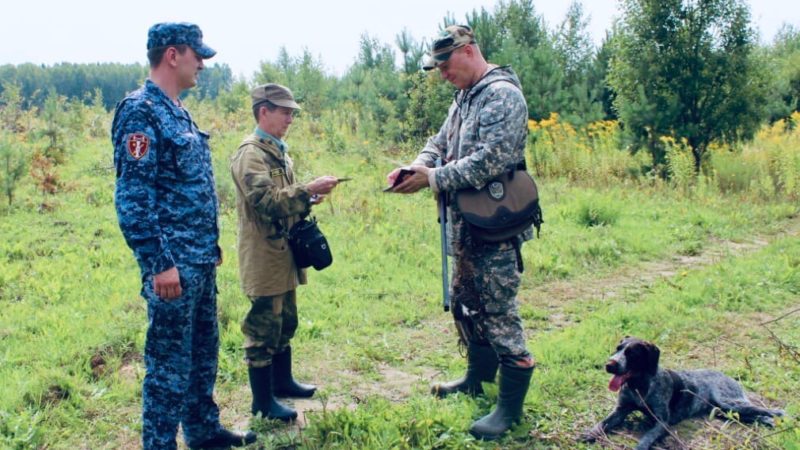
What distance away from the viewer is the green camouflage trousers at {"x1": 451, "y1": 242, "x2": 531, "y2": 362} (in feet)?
11.7

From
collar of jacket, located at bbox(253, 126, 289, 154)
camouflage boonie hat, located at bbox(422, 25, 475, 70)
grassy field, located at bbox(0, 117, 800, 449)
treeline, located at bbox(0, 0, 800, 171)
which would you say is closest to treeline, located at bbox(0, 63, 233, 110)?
treeline, located at bbox(0, 0, 800, 171)

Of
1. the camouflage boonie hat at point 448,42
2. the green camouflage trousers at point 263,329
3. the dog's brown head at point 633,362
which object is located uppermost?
the camouflage boonie hat at point 448,42

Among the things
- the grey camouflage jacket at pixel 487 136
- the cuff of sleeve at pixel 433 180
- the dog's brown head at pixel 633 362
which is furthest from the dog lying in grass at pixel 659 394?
the cuff of sleeve at pixel 433 180

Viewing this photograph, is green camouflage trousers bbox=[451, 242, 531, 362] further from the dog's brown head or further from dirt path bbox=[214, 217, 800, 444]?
dirt path bbox=[214, 217, 800, 444]

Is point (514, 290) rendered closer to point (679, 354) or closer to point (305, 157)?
point (679, 354)

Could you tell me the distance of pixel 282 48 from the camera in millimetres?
28297

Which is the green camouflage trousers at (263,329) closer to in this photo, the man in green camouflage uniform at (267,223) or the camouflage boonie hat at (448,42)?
the man in green camouflage uniform at (267,223)

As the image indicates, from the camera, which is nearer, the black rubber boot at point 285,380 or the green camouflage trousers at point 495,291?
the green camouflage trousers at point 495,291

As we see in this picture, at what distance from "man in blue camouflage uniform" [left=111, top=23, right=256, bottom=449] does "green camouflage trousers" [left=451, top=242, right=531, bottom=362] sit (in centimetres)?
135

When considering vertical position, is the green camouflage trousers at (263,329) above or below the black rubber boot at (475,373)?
above

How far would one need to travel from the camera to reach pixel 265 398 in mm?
3979

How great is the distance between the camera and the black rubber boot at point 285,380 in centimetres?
430

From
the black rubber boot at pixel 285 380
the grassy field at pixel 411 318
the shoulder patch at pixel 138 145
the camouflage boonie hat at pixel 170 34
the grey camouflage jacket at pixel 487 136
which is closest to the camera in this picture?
the shoulder patch at pixel 138 145

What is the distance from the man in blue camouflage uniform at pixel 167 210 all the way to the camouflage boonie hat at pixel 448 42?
1.17 meters
